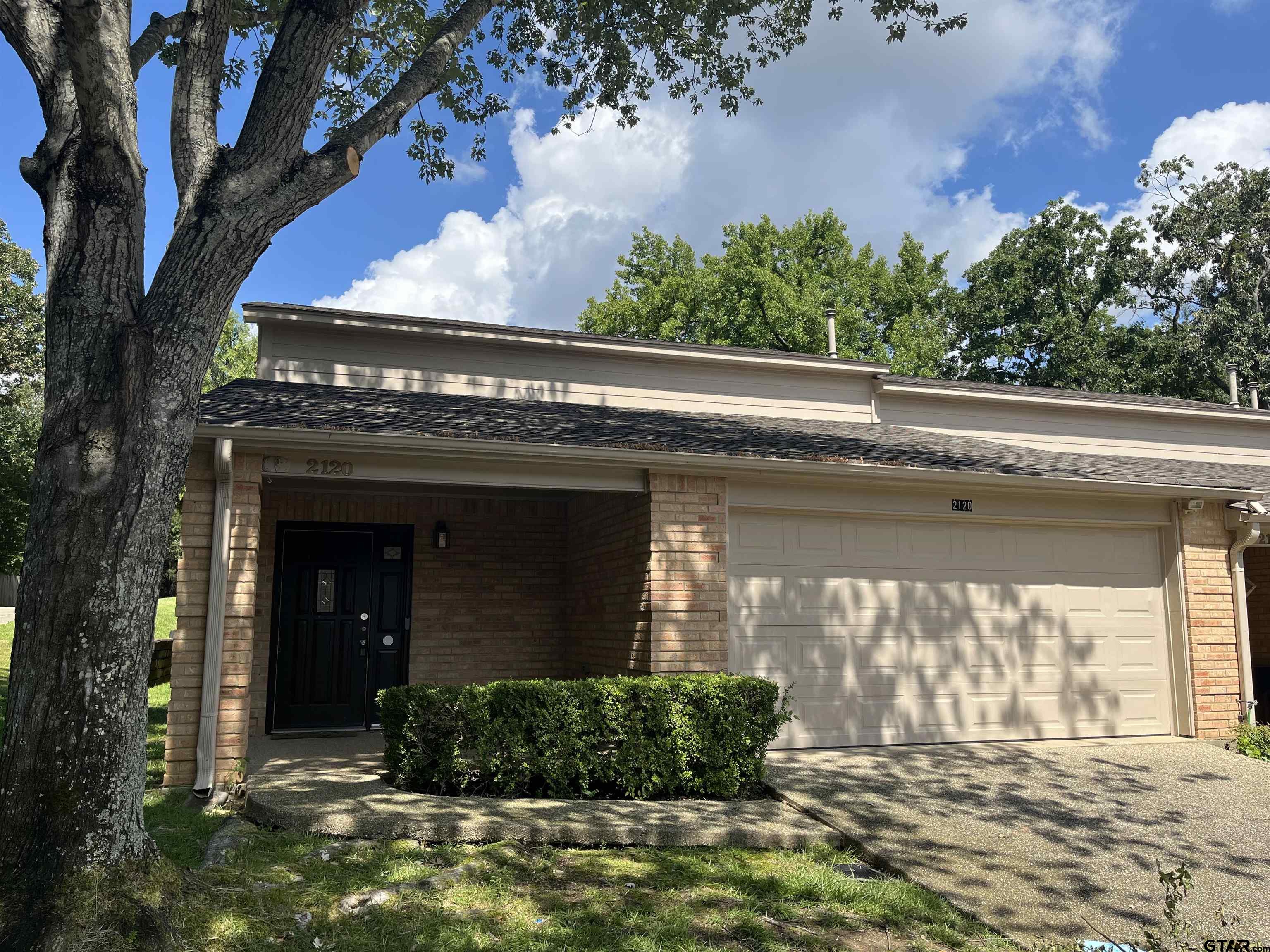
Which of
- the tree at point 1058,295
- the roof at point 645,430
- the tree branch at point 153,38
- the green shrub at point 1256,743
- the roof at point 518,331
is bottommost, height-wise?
the green shrub at point 1256,743

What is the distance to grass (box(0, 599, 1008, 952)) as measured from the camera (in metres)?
4.26

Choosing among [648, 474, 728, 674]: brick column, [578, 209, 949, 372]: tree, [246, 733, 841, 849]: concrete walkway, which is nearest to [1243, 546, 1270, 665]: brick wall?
[648, 474, 728, 674]: brick column

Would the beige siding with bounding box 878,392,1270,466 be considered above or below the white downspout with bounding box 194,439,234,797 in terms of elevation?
above

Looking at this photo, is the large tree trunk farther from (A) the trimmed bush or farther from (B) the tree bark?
(A) the trimmed bush

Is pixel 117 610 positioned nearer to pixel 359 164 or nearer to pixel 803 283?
pixel 359 164

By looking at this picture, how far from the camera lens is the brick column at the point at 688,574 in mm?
8156

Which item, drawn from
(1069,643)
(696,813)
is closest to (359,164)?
(696,813)

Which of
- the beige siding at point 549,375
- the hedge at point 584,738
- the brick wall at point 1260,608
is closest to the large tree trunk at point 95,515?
the hedge at point 584,738

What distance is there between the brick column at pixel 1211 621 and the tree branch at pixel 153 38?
1078cm

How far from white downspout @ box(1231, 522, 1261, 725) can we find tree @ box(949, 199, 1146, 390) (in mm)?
20490

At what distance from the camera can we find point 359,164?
17.6 feet

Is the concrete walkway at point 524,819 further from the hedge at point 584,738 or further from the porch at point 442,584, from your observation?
the porch at point 442,584

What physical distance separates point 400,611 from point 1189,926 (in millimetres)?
8314

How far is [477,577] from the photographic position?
1091 cm
